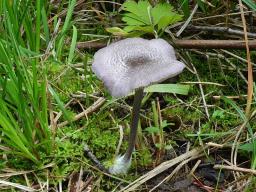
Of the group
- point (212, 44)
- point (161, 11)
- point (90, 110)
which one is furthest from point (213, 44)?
point (90, 110)

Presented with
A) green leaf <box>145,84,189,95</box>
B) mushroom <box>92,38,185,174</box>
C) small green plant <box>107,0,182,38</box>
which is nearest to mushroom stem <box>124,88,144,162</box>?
mushroom <box>92,38,185,174</box>

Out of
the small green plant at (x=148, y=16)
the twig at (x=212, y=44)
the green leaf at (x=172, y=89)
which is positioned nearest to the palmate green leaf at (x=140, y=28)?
the small green plant at (x=148, y=16)

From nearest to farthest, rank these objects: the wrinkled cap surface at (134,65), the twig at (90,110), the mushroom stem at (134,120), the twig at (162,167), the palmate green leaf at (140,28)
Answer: the wrinkled cap surface at (134,65) < the mushroom stem at (134,120) < the twig at (162,167) < the twig at (90,110) < the palmate green leaf at (140,28)

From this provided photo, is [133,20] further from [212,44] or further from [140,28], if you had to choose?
[212,44]

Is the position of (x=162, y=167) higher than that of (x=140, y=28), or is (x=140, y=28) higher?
(x=140, y=28)

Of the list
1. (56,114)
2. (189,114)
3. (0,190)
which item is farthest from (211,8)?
(0,190)

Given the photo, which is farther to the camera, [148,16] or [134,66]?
[148,16]

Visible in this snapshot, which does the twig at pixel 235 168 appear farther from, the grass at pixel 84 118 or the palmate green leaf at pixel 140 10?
the palmate green leaf at pixel 140 10
